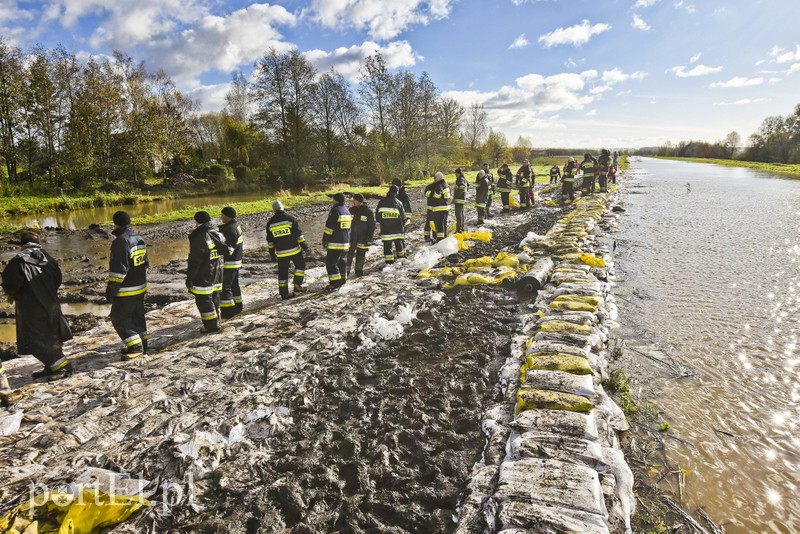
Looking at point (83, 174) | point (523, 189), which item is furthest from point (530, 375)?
point (83, 174)

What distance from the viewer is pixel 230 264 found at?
6141mm

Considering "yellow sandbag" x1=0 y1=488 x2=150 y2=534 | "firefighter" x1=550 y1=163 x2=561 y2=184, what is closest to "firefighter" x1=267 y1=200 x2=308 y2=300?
"yellow sandbag" x1=0 y1=488 x2=150 y2=534

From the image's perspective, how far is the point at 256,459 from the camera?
10.5 feet

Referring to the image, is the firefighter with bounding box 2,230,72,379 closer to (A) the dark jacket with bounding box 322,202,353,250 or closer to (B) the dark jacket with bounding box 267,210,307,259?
(B) the dark jacket with bounding box 267,210,307,259

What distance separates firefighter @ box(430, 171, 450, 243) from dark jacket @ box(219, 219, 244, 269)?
5306mm

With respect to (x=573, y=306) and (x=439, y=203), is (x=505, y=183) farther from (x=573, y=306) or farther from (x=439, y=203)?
(x=573, y=306)

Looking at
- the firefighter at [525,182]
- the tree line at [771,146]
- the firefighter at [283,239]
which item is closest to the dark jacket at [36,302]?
the firefighter at [283,239]

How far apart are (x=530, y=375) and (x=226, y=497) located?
8.93ft

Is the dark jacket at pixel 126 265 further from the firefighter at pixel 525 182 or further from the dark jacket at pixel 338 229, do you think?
the firefighter at pixel 525 182

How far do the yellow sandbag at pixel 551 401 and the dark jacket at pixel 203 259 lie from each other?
4352mm

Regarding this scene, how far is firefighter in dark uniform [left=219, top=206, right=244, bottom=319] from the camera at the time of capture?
597 cm

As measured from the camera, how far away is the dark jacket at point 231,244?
5.95 metres

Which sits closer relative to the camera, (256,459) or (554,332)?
(256,459)

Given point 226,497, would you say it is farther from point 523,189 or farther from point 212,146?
point 212,146
